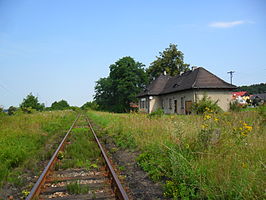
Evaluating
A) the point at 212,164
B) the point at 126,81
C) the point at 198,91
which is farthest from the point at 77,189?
the point at 126,81

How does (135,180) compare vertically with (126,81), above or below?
below

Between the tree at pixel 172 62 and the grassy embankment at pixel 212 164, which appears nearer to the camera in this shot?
the grassy embankment at pixel 212 164

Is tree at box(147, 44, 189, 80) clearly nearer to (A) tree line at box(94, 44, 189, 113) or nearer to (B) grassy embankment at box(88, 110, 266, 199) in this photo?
(A) tree line at box(94, 44, 189, 113)

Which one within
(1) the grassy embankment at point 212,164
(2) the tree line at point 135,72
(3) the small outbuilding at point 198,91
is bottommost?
(1) the grassy embankment at point 212,164

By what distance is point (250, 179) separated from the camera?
3.25m

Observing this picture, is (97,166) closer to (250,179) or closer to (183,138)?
(183,138)

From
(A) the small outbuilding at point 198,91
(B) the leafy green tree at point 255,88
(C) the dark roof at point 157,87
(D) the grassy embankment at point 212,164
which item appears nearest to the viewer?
(D) the grassy embankment at point 212,164

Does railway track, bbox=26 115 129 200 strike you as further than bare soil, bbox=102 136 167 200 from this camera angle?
No

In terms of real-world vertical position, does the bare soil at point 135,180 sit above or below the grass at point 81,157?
below

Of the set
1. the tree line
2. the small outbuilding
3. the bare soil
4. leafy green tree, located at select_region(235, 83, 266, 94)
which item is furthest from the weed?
leafy green tree, located at select_region(235, 83, 266, 94)

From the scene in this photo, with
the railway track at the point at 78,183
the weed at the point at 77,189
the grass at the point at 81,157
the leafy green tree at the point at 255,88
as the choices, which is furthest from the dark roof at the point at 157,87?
the leafy green tree at the point at 255,88

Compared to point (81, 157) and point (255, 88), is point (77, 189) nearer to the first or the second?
point (81, 157)

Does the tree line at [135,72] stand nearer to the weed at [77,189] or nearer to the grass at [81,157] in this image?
the grass at [81,157]

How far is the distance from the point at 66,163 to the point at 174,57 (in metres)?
48.4
